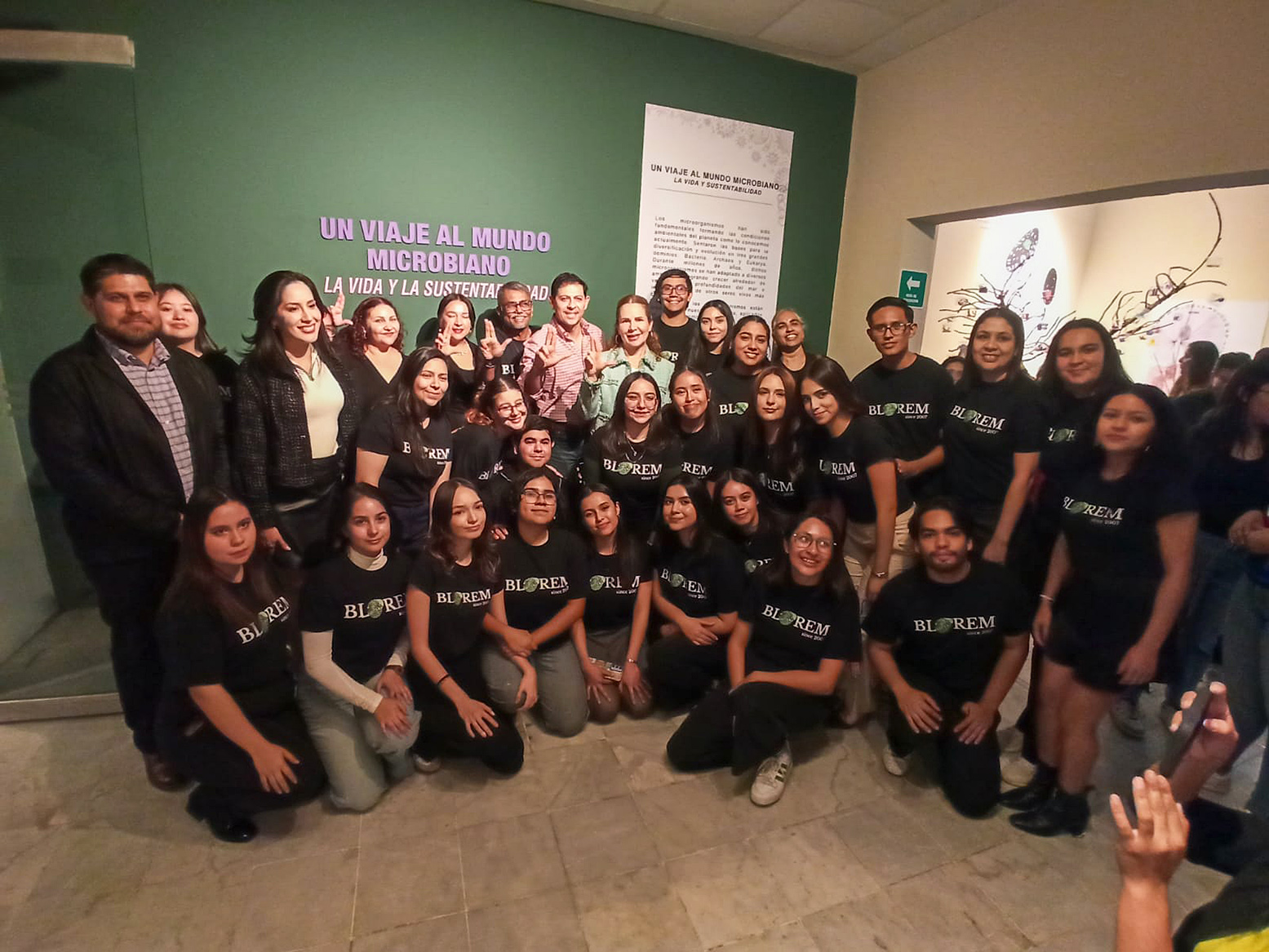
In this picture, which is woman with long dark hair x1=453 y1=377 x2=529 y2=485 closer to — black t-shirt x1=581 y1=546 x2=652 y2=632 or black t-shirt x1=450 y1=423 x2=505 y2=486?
black t-shirt x1=450 y1=423 x2=505 y2=486

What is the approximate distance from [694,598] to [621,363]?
1.18 metres

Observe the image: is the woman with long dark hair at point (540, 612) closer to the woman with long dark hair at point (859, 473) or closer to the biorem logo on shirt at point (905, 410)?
the woman with long dark hair at point (859, 473)

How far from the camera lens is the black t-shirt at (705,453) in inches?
Answer: 115

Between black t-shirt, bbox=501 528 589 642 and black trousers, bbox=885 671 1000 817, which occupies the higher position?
black t-shirt, bbox=501 528 589 642

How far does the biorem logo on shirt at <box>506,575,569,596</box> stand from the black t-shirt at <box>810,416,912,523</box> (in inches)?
46.6

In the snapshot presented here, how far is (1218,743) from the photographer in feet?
4.43

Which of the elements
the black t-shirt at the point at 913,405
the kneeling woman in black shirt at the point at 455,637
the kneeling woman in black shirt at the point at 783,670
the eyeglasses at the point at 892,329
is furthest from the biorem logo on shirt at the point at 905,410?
the kneeling woman in black shirt at the point at 455,637

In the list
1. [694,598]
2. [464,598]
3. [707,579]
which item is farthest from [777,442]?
[464,598]

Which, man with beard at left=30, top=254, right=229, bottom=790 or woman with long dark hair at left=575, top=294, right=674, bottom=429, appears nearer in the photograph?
man with beard at left=30, top=254, right=229, bottom=790

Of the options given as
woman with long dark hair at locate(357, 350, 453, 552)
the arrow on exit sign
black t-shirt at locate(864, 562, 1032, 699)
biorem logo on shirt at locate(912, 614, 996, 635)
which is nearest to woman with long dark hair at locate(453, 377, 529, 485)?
woman with long dark hair at locate(357, 350, 453, 552)

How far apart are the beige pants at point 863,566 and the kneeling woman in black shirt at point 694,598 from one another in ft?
1.68

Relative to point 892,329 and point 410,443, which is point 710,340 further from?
point 410,443

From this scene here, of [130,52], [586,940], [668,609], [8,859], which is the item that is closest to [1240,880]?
[586,940]

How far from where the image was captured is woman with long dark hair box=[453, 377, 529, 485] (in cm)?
281
